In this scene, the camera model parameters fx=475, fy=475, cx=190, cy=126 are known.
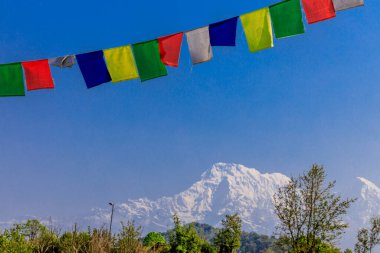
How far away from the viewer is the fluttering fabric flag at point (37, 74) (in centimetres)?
1428

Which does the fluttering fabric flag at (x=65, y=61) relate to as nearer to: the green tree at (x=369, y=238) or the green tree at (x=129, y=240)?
the green tree at (x=129, y=240)

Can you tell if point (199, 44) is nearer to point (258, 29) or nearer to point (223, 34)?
point (223, 34)

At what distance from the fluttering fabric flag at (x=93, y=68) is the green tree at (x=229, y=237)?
43.5 meters

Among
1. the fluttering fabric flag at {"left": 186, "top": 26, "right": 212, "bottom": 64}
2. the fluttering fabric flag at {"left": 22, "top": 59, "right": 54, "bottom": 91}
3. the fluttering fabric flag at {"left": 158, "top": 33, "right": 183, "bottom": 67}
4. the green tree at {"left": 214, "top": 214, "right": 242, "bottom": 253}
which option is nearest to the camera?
the fluttering fabric flag at {"left": 186, "top": 26, "right": 212, "bottom": 64}

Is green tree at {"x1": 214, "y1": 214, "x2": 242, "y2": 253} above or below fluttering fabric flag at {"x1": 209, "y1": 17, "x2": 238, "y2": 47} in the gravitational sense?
below

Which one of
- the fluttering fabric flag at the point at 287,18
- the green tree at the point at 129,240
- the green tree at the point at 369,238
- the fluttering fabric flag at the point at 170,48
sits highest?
the fluttering fabric flag at the point at 287,18

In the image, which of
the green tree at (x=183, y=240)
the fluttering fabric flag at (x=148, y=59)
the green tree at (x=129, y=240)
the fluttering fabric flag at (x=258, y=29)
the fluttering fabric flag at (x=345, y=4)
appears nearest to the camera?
the fluttering fabric flag at (x=345, y=4)

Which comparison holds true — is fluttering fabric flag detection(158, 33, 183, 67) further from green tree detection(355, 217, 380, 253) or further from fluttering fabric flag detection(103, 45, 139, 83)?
green tree detection(355, 217, 380, 253)

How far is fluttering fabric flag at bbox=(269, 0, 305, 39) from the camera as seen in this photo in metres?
12.7

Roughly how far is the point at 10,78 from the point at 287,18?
8.27 m

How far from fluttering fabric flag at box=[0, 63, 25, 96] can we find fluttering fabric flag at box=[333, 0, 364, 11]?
30.3 ft

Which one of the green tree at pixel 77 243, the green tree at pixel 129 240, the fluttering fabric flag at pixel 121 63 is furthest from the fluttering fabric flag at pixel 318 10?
the green tree at pixel 77 243

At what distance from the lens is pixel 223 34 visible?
13.4m

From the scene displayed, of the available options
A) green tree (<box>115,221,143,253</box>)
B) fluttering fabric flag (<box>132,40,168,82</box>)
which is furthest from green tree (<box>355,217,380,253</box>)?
fluttering fabric flag (<box>132,40,168,82</box>)
